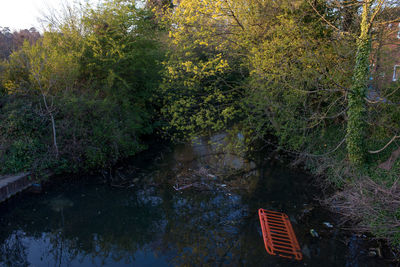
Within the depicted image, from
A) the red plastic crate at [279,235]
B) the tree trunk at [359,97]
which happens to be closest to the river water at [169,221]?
the red plastic crate at [279,235]

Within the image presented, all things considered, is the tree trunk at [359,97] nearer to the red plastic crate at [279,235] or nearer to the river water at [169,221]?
the river water at [169,221]

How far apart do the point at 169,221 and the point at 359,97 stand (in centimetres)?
673

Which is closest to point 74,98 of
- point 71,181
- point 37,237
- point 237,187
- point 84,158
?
point 84,158

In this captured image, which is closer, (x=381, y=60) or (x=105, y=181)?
(x=381, y=60)

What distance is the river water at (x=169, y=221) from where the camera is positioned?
6090 mm

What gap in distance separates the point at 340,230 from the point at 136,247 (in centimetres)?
526

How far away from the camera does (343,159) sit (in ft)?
28.8

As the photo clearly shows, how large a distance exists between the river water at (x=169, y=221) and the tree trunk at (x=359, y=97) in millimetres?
2020

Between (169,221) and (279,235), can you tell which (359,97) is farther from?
(169,221)

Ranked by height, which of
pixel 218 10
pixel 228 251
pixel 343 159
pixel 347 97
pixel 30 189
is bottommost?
pixel 228 251

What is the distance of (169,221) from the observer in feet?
25.0

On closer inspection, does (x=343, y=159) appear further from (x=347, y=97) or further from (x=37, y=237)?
(x=37, y=237)

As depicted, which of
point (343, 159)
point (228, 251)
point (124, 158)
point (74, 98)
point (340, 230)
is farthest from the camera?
point (124, 158)

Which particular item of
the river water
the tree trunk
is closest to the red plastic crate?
the river water
